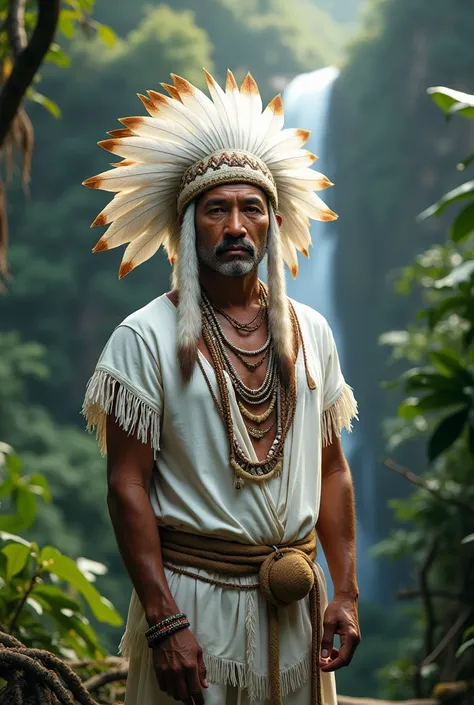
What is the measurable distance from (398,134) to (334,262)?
2.36 m

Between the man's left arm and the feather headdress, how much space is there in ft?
0.82

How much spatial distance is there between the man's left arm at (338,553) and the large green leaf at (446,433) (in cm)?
71

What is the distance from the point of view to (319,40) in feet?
68.4

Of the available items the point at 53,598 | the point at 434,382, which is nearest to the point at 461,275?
the point at 434,382

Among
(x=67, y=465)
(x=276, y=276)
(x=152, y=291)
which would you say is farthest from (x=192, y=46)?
(x=276, y=276)

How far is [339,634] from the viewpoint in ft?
5.24

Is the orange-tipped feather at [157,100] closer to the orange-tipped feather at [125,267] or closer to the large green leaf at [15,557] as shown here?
the orange-tipped feather at [125,267]

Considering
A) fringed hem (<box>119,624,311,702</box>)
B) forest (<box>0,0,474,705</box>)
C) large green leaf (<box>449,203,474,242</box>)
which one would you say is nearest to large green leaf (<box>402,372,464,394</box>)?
large green leaf (<box>449,203,474,242</box>)

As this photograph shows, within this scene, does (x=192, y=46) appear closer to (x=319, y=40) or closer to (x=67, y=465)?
(x=319, y=40)

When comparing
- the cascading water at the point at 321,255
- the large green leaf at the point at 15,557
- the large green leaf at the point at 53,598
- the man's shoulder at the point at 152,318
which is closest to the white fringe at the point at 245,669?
the man's shoulder at the point at 152,318

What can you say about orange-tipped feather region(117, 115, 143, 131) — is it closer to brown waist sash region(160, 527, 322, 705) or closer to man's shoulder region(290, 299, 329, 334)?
man's shoulder region(290, 299, 329, 334)

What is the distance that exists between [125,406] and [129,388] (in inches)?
1.1

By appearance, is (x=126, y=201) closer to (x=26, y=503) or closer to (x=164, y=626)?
(x=164, y=626)

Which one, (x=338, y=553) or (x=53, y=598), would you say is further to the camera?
(x=53, y=598)
